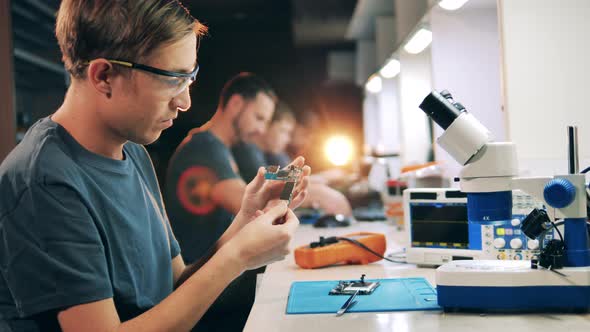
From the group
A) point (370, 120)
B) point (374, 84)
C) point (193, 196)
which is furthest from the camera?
point (370, 120)

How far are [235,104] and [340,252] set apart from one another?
7.45 feet

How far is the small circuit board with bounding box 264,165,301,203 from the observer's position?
1.47 m

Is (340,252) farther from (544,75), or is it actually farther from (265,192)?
(544,75)

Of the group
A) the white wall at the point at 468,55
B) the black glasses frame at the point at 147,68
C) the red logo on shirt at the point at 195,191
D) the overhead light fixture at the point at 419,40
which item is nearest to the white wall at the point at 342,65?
the red logo on shirt at the point at 195,191

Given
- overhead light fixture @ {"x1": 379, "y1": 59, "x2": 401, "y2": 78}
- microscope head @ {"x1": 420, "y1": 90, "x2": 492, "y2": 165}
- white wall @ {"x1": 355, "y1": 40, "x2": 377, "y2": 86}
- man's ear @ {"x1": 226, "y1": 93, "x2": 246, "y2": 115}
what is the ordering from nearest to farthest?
1. microscope head @ {"x1": 420, "y1": 90, "x2": 492, "y2": 165}
2. overhead light fixture @ {"x1": 379, "y1": 59, "x2": 401, "y2": 78}
3. man's ear @ {"x1": 226, "y1": 93, "x2": 246, "y2": 115}
4. white wall @ {"x1": 355, "y1": 40, "x2": 377, "y2": 86}

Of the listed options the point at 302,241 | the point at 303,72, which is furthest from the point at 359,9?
the point at 302,241

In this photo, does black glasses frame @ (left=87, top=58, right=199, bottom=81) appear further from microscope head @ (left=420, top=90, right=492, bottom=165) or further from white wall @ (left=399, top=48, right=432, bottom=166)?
white wall @ (left=399, top=48, right=432, bottom=166)

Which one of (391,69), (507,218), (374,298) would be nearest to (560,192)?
(507,218)

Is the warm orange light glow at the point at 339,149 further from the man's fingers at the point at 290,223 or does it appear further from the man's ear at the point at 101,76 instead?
the man's ear at the point at 101,76

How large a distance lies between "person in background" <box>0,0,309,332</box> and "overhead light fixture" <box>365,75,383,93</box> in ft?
9.52

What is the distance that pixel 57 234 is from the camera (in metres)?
1.06

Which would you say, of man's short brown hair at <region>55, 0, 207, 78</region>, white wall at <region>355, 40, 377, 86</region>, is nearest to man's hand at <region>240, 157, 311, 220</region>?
man's short brown hair at <region>55, 0, 207, 78</region>

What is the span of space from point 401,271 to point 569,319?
2.17 ft

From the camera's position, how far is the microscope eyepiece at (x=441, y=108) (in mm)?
1183
